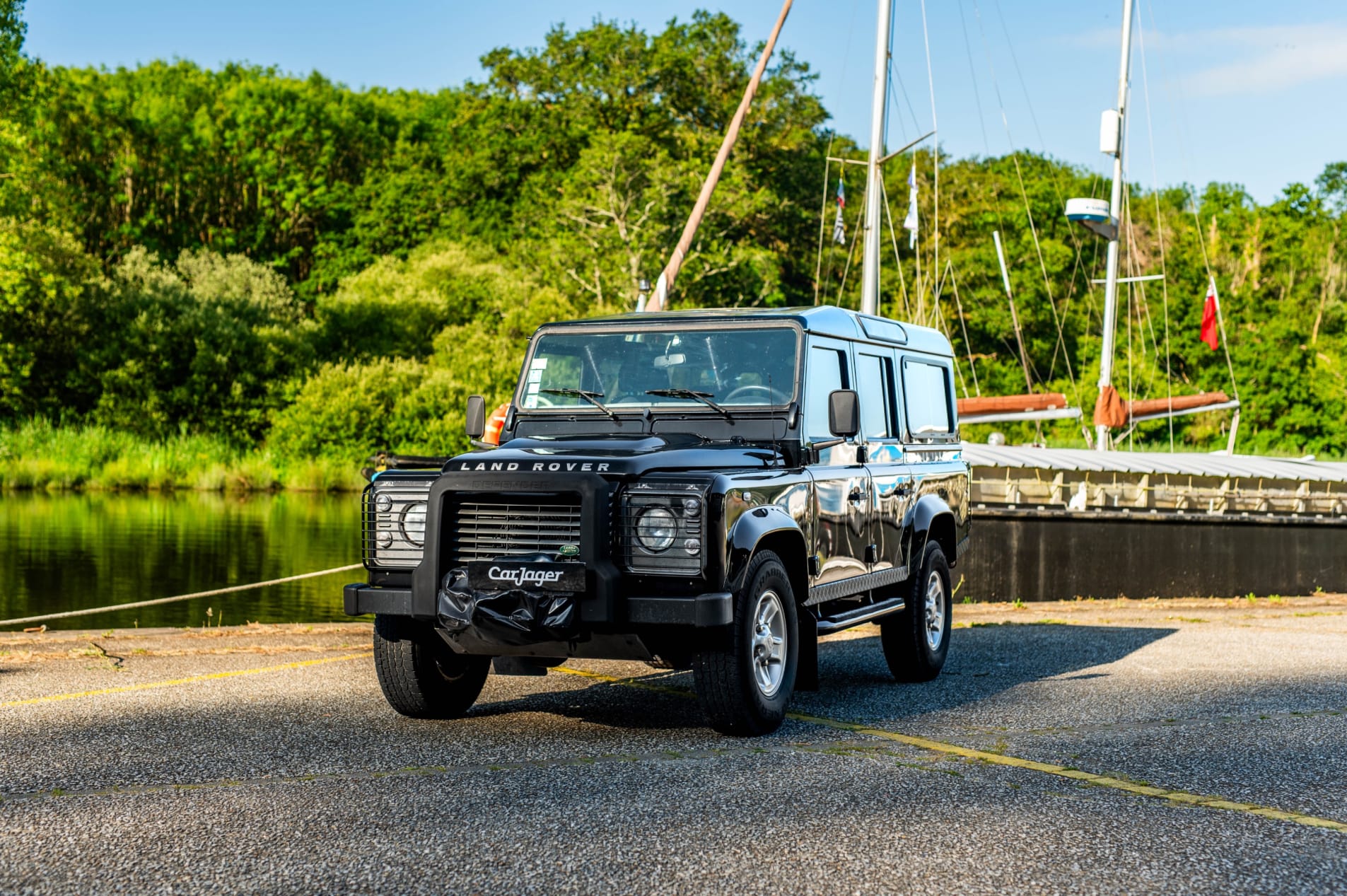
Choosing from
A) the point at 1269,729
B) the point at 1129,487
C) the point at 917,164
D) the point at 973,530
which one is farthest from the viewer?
the point at 917,164

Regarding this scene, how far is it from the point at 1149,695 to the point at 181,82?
3107 inches

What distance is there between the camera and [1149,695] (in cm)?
994

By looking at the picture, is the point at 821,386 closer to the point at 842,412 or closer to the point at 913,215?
the point at 842,412

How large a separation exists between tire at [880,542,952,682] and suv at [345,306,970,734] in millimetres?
22

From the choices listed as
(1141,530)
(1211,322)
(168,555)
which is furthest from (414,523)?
(1211,322)

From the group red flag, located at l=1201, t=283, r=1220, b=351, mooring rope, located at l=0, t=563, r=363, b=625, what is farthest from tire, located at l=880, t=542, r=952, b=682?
red flag, located at l=1201, t=283, r=1220, b=351

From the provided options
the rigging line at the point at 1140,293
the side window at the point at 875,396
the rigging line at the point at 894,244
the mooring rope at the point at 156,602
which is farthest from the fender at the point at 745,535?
the rigging line at the point at 1140,293

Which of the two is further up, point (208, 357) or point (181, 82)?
point (181, 82)

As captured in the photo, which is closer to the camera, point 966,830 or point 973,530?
point 966,830

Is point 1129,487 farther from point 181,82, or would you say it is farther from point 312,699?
point 181,82

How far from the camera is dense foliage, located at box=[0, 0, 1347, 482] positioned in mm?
53750

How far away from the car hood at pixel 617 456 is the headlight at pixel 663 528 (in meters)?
0.17

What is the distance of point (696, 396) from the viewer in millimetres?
9141

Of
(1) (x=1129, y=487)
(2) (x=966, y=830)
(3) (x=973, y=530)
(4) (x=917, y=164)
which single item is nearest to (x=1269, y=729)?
(2) (x=966, y=830)
